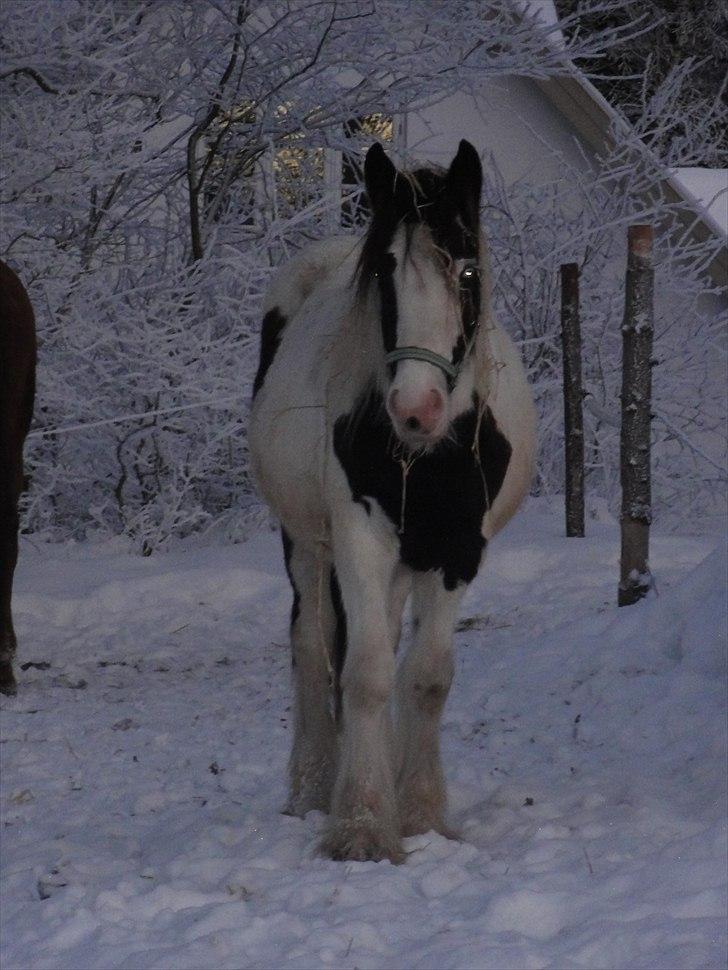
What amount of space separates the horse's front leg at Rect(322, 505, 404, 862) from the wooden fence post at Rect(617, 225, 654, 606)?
12.0ft

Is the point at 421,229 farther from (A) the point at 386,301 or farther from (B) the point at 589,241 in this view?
(B) the point at 589,241

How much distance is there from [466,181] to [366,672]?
134 centimetres

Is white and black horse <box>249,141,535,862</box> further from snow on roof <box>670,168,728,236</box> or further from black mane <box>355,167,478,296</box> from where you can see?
snow on roof <box>670,168,728,236</box>

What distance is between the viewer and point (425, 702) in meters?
4.47

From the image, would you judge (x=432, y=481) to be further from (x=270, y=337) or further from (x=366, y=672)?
(x=270, y=337)

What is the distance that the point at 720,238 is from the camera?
43.5ft

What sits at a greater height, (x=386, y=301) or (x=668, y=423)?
(x=386, y=301)

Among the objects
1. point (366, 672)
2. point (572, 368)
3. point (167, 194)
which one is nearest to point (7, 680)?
point (366, 672)

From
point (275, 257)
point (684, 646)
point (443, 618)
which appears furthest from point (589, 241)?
point (443, 618)

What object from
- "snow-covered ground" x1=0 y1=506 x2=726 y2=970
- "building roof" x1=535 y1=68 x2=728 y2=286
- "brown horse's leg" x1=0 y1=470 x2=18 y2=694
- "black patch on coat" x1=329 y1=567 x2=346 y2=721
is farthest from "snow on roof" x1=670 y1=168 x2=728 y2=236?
"black patch on coat" x1=329 y1=567 x2=346 y2=721

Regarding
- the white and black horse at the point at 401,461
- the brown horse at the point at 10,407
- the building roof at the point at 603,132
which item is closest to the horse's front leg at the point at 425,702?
the white and black horse at the point at 401,461

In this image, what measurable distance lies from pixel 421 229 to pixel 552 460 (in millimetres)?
8476

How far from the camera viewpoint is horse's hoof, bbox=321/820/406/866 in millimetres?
4070

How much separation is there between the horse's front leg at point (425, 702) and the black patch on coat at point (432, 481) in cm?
8
